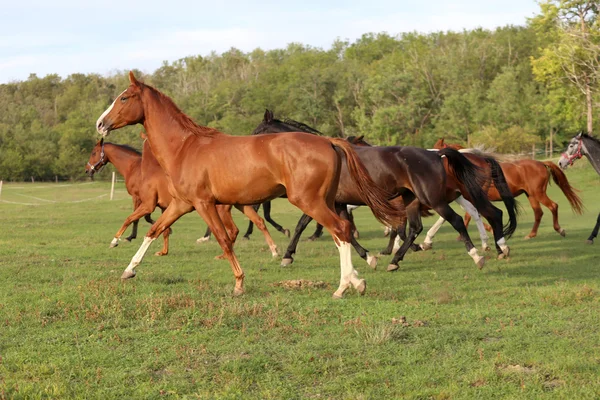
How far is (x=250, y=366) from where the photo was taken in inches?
198

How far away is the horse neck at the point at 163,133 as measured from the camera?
856 centimetres

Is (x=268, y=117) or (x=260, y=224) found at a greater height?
(x=268, y=117)

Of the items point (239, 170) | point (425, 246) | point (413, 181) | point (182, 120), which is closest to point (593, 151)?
point (425, 246)

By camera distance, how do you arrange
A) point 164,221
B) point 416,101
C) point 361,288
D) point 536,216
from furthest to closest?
point 416,101 → point 536,216 → point 164,221 → point 361,288

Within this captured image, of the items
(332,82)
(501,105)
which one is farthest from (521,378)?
(332,82)

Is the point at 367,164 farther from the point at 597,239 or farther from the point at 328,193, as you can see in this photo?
the point at 597,239

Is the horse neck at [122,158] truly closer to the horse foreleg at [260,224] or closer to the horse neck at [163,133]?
the horse foreleg at [260,224]

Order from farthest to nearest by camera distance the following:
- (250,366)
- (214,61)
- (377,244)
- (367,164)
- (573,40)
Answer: (214,61) < (573,40) < (377,244) < (367,164) < (250,366)

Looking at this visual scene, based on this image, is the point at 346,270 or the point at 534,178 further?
the point at 534,178

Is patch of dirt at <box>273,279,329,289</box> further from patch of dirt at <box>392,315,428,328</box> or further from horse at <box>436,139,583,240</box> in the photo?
horse at <box>436,139,583,240</box>

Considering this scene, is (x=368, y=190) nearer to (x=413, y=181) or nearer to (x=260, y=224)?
(x=413, y=181)

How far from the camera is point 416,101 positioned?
73875mm

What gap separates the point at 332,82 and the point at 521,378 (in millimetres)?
79225

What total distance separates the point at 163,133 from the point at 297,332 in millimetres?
3718
